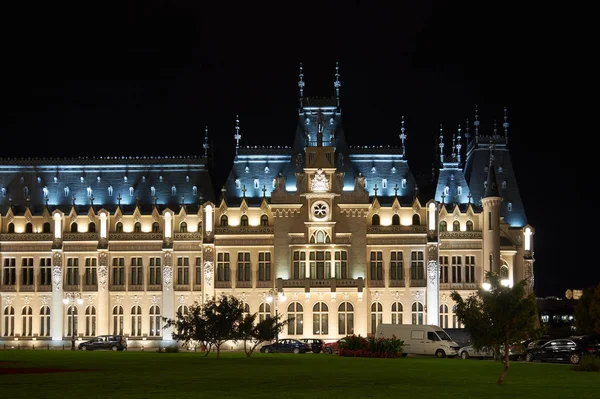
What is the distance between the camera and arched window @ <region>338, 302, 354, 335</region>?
339ft

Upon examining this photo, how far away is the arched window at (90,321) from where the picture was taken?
108 metres

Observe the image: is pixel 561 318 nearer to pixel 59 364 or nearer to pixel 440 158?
pixel 440 158

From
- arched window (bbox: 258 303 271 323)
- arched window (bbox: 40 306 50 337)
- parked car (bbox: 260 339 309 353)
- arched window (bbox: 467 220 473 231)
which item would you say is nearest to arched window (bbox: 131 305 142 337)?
arched window (bbox: 40 306 50 337)

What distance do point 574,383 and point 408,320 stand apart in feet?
186

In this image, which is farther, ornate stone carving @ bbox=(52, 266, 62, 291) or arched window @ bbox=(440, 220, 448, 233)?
ornate stone carving @ bbox=(52, 266, 62, 291)

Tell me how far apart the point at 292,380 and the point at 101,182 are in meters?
68.4

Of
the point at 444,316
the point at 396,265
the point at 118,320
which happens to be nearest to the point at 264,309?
the point at 396,265

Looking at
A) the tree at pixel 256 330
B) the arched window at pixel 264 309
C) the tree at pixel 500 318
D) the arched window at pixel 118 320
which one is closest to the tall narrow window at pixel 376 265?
the arched window at pixel 264 309

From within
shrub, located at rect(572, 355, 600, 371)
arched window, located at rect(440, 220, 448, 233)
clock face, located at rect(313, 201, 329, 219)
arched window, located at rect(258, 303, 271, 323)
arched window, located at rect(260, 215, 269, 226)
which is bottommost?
shrub, located at rect(572, 355, 600, 371)

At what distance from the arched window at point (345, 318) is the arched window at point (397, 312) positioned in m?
4.29

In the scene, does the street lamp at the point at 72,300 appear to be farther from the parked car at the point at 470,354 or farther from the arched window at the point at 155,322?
the parked car at the point at 470,354

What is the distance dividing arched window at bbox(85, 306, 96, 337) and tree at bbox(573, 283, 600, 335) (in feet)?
160

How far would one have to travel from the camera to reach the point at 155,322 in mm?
107312

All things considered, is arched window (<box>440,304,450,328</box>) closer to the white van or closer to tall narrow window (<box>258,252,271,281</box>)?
tall narrow window (<box>258,252,271,281</box>)
